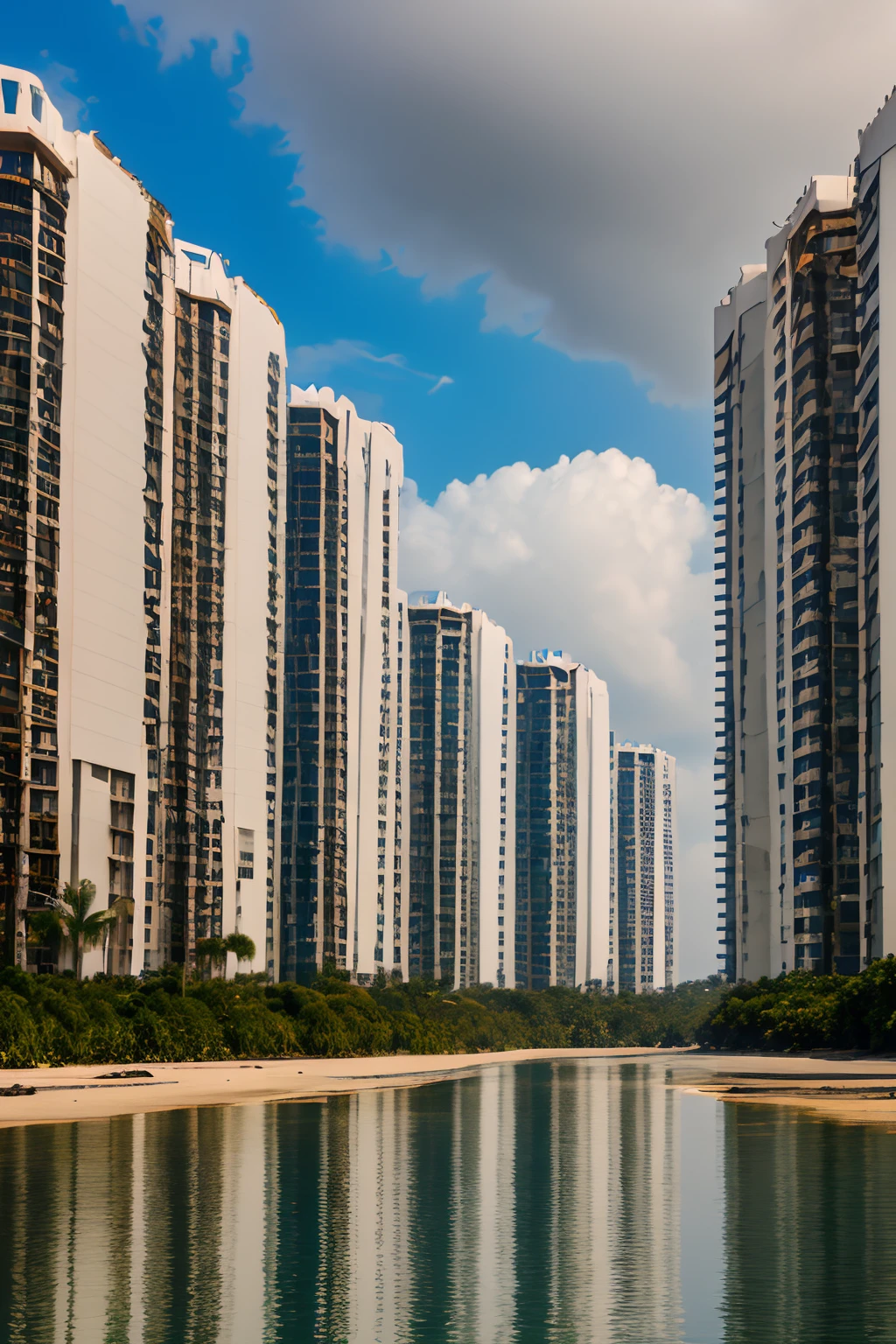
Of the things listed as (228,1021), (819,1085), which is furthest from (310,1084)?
(228,1021)

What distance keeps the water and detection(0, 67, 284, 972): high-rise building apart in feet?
224

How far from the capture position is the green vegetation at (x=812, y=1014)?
76.6 metres

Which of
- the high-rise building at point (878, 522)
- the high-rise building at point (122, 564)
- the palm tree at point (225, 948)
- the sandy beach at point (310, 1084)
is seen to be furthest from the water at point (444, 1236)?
the high-rise building at point (878, 522)

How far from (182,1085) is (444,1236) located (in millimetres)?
36369

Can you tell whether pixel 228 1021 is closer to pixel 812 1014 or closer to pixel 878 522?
pixel 812 1014

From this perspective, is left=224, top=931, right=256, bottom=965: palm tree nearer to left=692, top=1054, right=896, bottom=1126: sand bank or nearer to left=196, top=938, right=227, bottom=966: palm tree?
left=196, top=938, right=227, bottom=966: palm tree

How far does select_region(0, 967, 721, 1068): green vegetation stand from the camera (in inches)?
2441

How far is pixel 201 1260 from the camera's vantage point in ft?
54.3

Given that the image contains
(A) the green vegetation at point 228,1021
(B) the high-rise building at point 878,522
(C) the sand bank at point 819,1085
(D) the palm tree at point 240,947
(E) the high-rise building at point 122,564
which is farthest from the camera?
(B) the high-rise building at point 878,522

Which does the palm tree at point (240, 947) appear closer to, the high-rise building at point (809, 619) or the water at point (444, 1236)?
the high-rise building at point (809, 619)

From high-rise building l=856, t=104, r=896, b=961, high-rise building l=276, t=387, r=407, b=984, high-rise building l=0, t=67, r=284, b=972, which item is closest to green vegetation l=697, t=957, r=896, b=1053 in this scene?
high-rise building l=856, t=104, r=896, b=961

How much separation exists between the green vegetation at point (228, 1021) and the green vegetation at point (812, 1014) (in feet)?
75.1

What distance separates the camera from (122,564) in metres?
111

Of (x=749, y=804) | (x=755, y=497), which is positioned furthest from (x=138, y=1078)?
(x=755, y=497)
